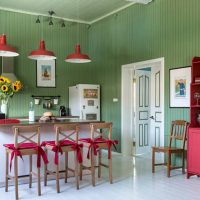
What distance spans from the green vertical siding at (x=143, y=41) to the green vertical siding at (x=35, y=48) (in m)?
0.53

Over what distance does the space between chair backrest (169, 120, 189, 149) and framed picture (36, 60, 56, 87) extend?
12.0 ft

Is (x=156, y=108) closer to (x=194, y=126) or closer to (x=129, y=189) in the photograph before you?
(x=194, y=126)

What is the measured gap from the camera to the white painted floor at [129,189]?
402 cm

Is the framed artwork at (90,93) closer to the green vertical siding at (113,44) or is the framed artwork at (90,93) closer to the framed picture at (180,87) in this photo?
the green vertical siding at (113,44)

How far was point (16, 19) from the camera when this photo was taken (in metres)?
7.48

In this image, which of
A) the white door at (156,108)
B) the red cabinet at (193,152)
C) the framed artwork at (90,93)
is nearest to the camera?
the red cabinet at (193,152)

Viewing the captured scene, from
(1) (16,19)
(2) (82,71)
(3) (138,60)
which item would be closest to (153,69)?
(3) (138,60)

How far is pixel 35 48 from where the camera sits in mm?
7766

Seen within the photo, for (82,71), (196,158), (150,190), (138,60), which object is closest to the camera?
(150,190)

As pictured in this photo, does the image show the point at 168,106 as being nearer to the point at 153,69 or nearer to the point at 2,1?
the point at 153,69

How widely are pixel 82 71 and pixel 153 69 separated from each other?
234 cm

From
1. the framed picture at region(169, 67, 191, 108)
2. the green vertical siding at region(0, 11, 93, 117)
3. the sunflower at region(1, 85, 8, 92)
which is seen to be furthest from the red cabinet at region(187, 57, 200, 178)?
the green vertical siding at region(0, 11, 93, 117)

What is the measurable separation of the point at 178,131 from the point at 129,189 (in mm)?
1866

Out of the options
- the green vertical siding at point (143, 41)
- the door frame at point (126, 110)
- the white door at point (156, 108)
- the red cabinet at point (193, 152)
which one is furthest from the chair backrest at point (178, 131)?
the door frame at point (126, 110)
